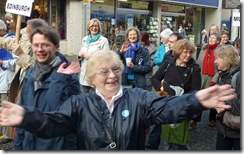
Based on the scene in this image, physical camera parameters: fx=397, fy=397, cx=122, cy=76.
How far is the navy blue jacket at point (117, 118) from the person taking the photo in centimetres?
235

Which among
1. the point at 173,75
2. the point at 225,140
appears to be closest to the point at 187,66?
the point at 173,75

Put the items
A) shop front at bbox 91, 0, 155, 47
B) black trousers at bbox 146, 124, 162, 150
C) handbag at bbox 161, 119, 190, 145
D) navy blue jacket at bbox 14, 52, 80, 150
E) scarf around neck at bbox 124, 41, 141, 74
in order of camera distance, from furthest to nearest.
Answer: shop front at bbox 91, 0, 155, 47
scarf around neck at bbox 124, 41, 141, 74
black trousers at bbox 146, 124, 162, 150
handbag at bbox 161, 119, 190, 145
navy blue jacket at bbox 14, 52, 80, 150

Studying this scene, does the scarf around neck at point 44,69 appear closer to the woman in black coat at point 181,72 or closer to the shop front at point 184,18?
the woman in black coat at point 181,72

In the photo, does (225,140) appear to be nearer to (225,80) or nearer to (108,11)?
(225,80)

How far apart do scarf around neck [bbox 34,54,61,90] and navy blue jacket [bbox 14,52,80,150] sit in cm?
4

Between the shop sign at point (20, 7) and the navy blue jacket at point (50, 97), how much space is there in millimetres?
1994

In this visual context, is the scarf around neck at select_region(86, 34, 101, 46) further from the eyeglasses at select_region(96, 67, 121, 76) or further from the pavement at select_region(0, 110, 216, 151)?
the eyeglasses at select_region(96, 67, 121, 76)

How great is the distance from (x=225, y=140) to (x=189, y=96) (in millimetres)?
1850

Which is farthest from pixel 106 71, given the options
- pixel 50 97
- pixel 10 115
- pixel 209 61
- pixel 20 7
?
pixel 209 61

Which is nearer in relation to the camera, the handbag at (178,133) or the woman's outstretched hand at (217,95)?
the woman's outstretched hand at (217,95)

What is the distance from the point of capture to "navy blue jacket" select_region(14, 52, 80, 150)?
282 cm

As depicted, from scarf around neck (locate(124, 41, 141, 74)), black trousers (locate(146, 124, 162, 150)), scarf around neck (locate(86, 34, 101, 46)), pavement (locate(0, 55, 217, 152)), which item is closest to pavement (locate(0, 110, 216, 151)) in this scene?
pavement (locate(0, 55, 217, 152))

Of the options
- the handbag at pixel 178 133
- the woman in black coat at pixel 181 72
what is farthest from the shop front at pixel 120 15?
the handbag at pixel 178 133

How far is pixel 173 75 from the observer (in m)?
5.01
